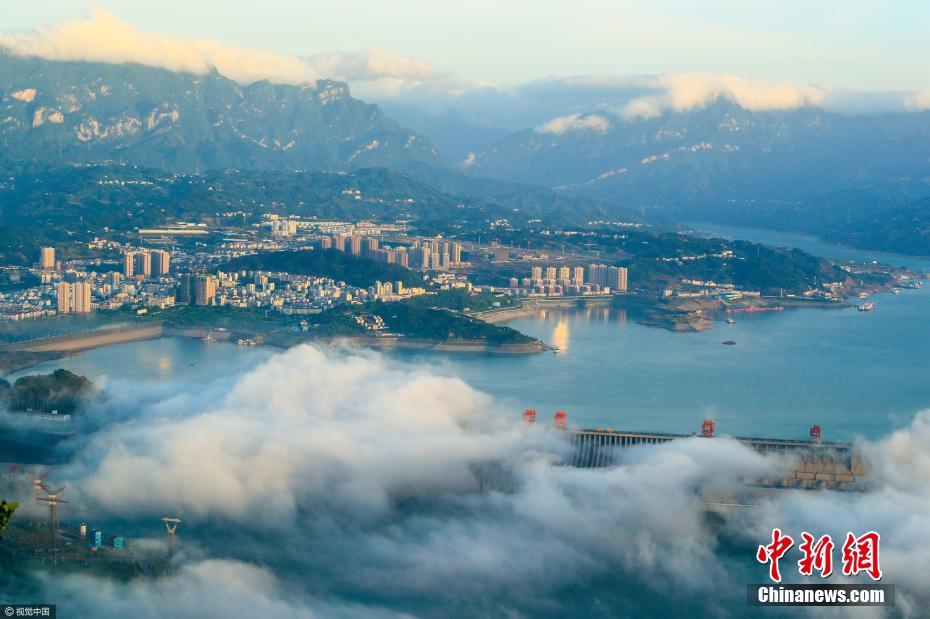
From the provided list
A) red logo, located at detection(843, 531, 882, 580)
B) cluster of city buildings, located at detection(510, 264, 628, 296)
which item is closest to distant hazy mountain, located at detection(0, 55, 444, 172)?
cluster of city buildings, located at detection(510, 264, 628, 296)

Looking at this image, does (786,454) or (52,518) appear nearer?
(52,518)

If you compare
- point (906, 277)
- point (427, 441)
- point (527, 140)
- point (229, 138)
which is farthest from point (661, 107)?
point (427, 441)

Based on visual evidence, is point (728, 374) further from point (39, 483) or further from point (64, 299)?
point (64, 299)

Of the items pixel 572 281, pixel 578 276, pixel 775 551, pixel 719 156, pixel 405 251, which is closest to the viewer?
pixel 775 551

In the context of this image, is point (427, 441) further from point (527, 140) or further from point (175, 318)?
point (527, 140)

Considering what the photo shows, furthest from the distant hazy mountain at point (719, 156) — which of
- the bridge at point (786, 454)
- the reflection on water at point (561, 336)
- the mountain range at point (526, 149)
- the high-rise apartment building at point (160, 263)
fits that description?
the bridge at point (786, 454)

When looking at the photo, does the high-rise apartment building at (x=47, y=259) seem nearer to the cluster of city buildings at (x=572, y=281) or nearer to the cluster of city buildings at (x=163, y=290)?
the cluster of city buildings at (x=163, y=290)

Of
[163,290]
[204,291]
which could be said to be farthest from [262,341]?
[163,290]
